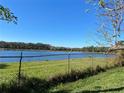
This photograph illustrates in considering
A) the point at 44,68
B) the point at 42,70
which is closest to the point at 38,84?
the point at 42,70

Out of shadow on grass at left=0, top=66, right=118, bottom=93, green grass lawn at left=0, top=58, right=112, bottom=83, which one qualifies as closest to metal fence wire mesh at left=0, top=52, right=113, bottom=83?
green grass lawn at left=0, top=58, right=112, bottom=83

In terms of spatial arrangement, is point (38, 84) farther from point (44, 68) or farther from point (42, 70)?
point (44, 68)

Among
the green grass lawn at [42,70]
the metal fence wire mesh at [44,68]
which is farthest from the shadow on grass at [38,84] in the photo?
the green grass lawn at [42,70]

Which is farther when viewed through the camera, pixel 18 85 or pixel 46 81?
pixel 46 81

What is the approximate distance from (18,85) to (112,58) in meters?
16.5

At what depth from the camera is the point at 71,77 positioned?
52.9 ft

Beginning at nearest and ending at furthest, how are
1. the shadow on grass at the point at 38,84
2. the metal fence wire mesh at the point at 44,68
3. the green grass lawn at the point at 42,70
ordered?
the shadow on grass at the point at 38,84 → the metal fence wire mesh at the point at 44,68 → the green grass lawn at the point at 42,70

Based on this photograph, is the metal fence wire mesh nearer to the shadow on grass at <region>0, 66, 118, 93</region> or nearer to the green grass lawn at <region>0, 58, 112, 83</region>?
the green grass lawn at <region>0, 58, 112, 83</region>

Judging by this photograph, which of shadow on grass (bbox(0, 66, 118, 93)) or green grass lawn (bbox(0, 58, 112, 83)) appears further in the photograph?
green grass lawn (bbox(0, 58, 112, 83))

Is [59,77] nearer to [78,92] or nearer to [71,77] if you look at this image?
[71,77]

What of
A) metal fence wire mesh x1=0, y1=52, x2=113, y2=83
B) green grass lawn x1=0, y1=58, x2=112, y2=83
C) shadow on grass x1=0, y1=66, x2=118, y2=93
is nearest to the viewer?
shadow on grass x1=0, y1=66, x2=118, y2=93

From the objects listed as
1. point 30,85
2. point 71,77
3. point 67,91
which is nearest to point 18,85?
point 30,85

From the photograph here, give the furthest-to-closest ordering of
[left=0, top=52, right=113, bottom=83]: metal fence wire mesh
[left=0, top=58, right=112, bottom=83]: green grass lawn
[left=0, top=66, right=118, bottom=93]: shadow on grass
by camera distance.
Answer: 1. [left=0, top=58, right=112, bottom=83]: green grass lawn
2. [left=0, top=52, right=113, bottom=83]: metal fence wire mesh
3. [left=0, top=66, right=118, bottom=93]: shadow on grass

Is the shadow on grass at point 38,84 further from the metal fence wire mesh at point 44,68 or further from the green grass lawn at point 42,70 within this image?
the green grass lawn at point 42,70
